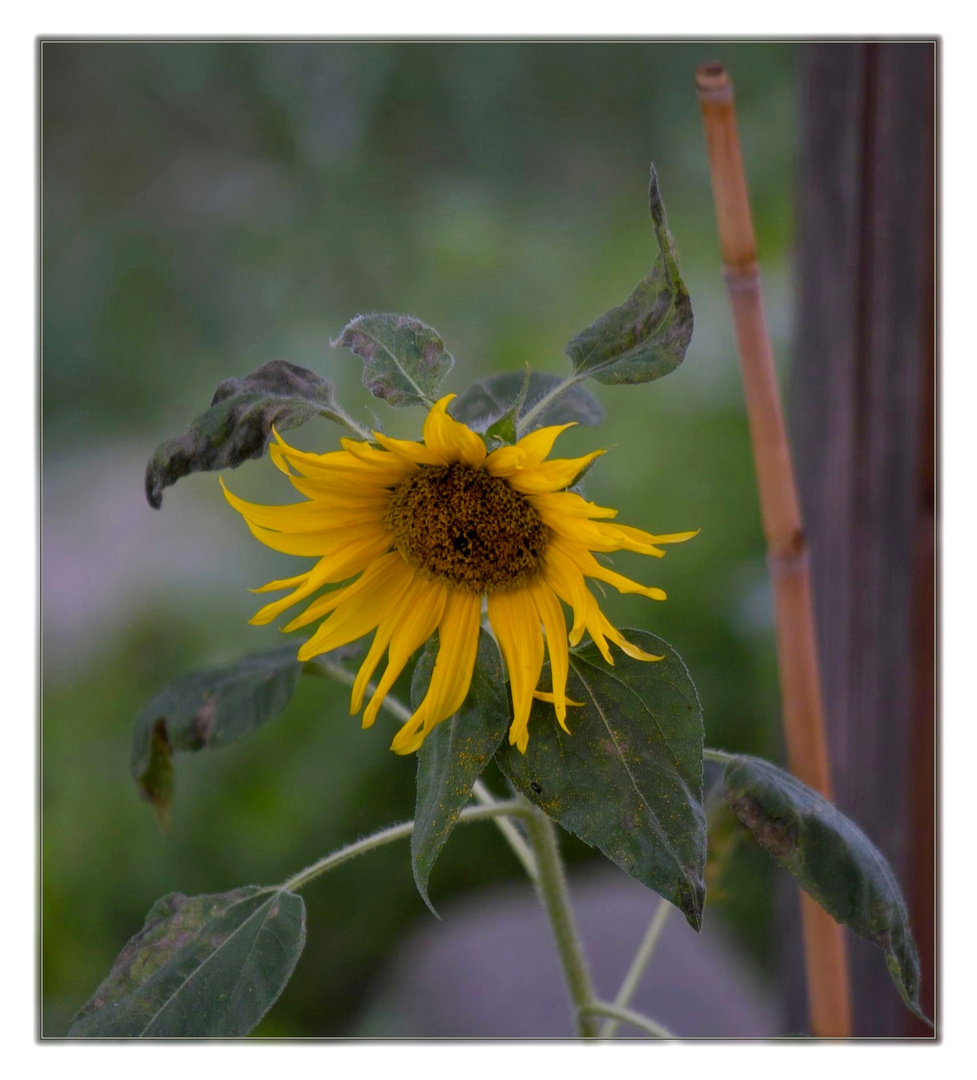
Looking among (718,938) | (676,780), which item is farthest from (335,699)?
(676,780)

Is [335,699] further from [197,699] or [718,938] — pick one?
[197,699]

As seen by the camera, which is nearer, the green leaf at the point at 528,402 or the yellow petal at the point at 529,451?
the yellow petal at the point at 529,451

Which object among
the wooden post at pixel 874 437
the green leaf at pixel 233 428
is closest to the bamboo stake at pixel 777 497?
the wooden post at pixel 874 437

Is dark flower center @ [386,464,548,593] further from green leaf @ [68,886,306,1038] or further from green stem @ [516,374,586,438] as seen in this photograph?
green leaf @ [68,886,306,1038]

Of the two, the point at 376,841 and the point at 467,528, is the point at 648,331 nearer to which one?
the point at 467,528

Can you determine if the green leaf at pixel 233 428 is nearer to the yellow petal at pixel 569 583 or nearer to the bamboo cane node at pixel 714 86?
the yellow petal at pixel 569 583

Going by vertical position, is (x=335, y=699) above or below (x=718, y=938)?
above

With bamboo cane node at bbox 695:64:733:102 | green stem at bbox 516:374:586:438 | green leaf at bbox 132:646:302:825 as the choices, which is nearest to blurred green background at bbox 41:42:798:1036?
green leaf at bbox 132:646:302:825
